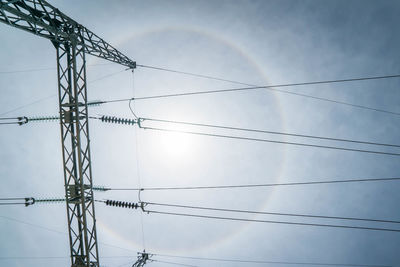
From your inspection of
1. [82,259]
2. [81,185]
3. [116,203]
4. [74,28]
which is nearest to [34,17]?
[74,28]

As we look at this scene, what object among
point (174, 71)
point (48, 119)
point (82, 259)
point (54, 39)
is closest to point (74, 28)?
point (54, 39)

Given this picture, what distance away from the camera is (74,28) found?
9.41m

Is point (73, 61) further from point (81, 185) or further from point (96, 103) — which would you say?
point (81, 185)

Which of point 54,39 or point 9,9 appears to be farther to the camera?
point 54,39

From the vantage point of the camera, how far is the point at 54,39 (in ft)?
29.7

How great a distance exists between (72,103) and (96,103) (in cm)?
113

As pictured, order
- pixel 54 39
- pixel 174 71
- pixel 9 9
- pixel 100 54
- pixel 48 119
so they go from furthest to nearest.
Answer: pixel 174 71 < pixel 100 54 < pixel 48 119 < pixel 54 39 < pixel 9 9

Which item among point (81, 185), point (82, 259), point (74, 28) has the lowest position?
point (82, 259)

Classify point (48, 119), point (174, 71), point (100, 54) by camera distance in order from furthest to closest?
point (174, 71) < point (100, 54) < point (48, 119)

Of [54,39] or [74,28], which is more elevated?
[74,28]

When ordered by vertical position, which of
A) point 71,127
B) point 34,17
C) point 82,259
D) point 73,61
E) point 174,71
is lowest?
point 82,259

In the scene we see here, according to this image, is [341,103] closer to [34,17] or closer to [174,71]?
[174,71]

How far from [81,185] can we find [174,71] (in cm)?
1648

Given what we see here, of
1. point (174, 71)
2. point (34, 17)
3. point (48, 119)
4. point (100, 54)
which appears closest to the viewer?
point (34, 17)
